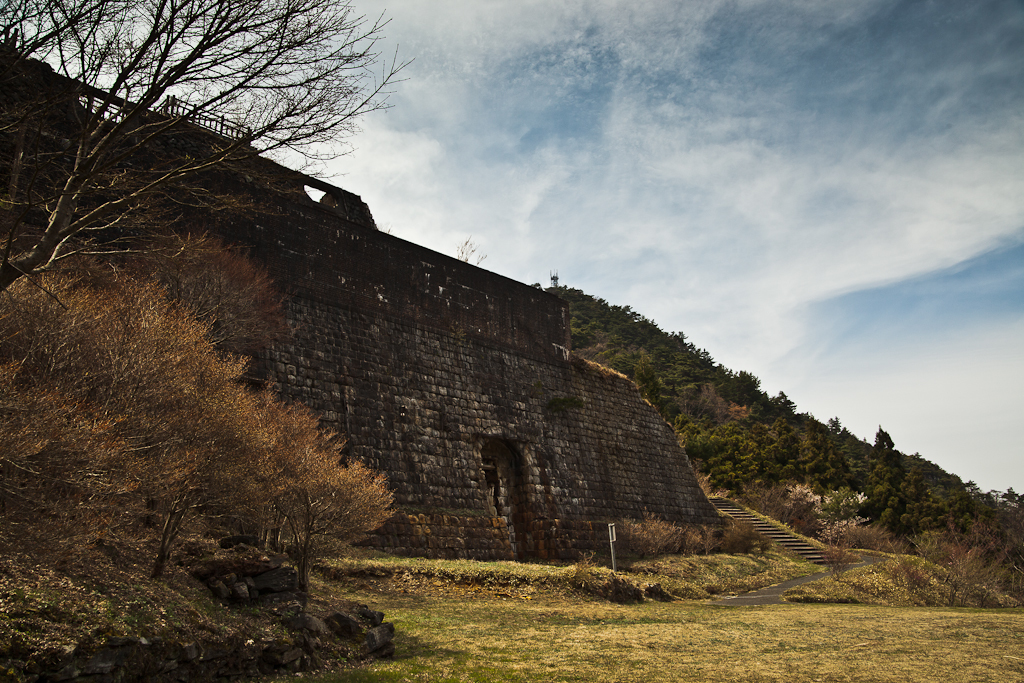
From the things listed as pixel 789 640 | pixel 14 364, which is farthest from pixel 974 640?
pixel 14 364

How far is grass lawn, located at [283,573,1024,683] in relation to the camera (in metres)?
5.79

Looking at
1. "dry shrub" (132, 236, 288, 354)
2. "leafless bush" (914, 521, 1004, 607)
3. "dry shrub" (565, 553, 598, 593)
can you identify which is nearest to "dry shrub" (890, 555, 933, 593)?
"leafless bush" (914, 521, 1004, 607)

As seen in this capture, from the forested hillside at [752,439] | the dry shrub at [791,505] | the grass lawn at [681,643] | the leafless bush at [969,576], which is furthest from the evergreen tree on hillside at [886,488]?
the grass lawn at [681,643]

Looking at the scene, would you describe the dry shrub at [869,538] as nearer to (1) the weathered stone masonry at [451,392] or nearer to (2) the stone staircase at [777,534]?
(2) the stone staircase at [777,534]

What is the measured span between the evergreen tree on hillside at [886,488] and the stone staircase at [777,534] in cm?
572

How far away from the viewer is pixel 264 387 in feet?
42.2

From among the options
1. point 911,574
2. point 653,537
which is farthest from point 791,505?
point 911,574

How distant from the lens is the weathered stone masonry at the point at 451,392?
14.6 metres

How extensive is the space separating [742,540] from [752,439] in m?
15.2

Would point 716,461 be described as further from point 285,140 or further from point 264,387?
point 285,140

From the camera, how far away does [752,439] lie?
36.6 m

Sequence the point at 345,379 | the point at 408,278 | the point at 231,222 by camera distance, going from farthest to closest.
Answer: the point at 408,278 → the point at 345,379 → the point at 231,222

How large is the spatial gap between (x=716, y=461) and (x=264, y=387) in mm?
27900

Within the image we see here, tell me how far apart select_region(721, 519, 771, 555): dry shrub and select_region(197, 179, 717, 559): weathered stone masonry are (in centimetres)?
154
